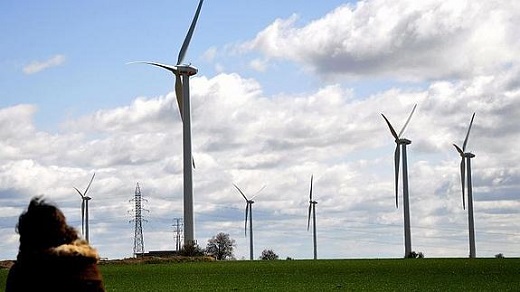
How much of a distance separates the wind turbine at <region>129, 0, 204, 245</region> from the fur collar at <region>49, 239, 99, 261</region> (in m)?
83.9

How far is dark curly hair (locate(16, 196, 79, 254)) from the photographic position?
340 inches

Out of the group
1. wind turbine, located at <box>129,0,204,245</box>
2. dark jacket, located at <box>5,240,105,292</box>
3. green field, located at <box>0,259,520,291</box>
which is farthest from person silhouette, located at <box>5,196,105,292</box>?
wind turbine, located at <box>129,0,204,245</box>

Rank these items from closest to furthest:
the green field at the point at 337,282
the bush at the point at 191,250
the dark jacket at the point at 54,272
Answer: the dark jacket at the point at 54,272, the green field at the point at 337,282, the bush at the point at 191,250

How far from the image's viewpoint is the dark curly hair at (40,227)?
8641 millimetres

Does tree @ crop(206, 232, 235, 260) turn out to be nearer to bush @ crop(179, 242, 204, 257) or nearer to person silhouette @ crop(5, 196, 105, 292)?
bush @ crop(179, 242, 204, 257)

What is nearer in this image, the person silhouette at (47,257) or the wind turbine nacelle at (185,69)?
the person silhouette at (47,257)

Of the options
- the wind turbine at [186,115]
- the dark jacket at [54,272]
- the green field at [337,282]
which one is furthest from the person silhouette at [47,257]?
the wind turbine at [186,115]

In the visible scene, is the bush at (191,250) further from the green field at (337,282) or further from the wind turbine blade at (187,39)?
the green field at (337,282)

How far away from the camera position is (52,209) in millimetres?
8625

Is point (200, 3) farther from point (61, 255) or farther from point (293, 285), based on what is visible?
point (61, 255)

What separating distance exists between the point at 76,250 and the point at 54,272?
0.85 ft

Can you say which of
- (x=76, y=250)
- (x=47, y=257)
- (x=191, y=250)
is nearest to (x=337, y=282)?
(x=76, y=250)

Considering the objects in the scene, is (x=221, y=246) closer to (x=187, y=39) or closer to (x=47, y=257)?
(x=187, y=39)

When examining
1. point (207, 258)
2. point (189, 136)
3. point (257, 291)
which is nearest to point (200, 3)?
point (189, 136)
